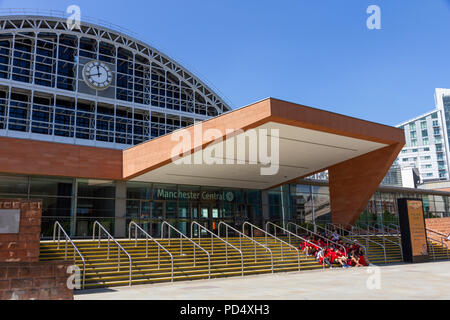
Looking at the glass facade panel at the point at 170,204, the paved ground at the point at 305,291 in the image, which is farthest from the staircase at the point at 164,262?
the glass facade panel at the point at 170,204

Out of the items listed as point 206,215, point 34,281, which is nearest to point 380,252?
point 206,215

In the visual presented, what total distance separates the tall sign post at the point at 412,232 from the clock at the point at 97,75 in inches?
958

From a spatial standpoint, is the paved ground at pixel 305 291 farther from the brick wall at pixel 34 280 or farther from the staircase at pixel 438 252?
the staircase at pixel 438 252

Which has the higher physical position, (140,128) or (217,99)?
(217,99)

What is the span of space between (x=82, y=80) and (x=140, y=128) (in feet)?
21.1

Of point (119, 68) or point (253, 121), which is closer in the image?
point (253, 121)

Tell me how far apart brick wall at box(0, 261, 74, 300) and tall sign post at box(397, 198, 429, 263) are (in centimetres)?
1642

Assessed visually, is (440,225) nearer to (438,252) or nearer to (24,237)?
(438,252)

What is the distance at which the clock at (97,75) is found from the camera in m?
32.9

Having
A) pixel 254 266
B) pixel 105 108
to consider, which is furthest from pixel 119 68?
pixel 254 266

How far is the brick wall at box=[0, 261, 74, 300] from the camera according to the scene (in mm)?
6375

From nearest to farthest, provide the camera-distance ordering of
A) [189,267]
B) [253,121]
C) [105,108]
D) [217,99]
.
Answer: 1. [189,267]
2. [253,121]
3. [105,108]
4. [217,99]
